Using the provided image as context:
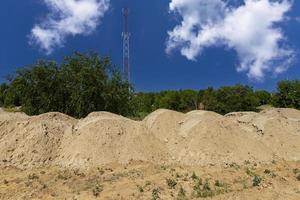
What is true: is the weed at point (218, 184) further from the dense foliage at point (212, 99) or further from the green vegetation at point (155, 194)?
the dense foliage at point (212, 99)

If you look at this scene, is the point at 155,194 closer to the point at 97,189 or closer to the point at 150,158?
the point at 97,189

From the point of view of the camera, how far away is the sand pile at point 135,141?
64.3ft

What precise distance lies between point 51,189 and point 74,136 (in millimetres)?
5327

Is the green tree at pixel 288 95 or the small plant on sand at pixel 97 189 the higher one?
the green tree at pixel 288 95

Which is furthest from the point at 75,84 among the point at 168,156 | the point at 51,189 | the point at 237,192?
the point at 237,192

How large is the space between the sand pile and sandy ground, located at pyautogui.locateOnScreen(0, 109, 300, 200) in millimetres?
43

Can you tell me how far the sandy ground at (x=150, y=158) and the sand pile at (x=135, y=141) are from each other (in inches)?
1.7

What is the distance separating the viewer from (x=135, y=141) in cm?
2062

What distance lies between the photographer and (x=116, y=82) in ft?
125

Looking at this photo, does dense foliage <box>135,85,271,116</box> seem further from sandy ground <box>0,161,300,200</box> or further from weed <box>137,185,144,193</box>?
weed <box>137,185,144,193</box>

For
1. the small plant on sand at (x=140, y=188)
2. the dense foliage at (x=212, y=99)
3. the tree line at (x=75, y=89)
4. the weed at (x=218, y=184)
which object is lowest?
the small plant on sand at (x=140, y=188)

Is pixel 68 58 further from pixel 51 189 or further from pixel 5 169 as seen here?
pixel 51 189

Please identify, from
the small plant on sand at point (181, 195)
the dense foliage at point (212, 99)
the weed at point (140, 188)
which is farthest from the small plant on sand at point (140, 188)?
the dense foliage at point (212, 99)

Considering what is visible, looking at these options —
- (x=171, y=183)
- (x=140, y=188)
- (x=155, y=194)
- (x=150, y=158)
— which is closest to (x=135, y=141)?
(x=150, y=158)
